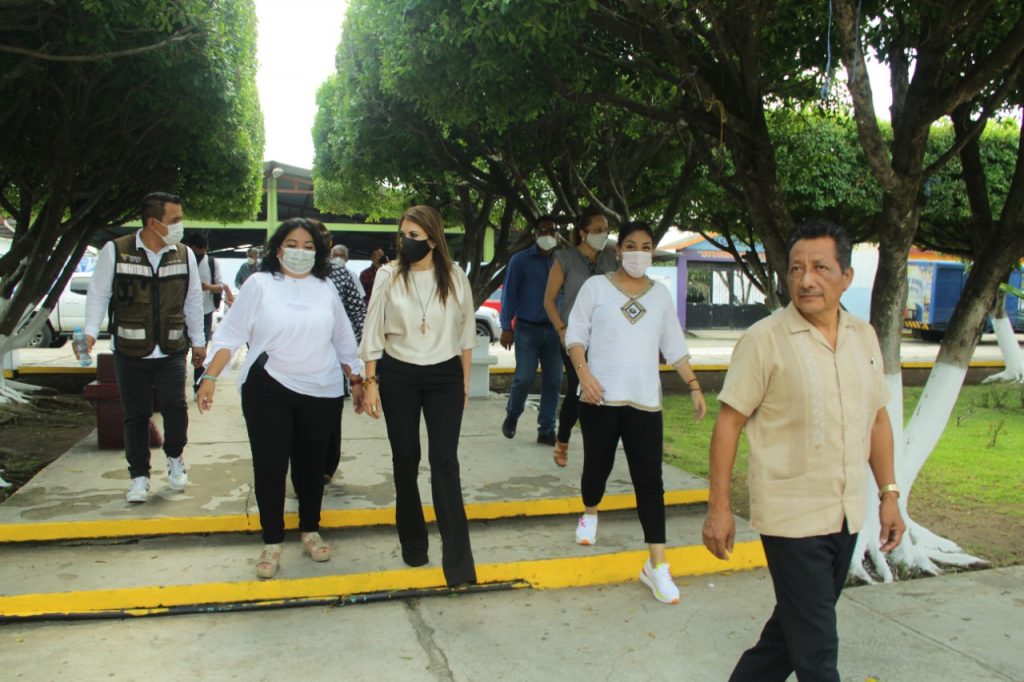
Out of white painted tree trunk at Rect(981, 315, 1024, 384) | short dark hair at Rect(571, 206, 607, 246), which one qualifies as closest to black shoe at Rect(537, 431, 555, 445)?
short dark hair at Rect(571, 206, 607, 246)

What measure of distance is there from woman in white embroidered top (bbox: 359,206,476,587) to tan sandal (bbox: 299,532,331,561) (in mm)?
451

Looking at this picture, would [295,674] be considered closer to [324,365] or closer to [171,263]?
[324,365]

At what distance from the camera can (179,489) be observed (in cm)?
553

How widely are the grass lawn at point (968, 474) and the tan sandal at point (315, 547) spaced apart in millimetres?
2907

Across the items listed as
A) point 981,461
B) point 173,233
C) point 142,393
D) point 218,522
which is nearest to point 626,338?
point 218,522

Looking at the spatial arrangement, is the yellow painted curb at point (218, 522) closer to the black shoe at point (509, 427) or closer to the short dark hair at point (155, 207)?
the short dark hair at point (155, 207)

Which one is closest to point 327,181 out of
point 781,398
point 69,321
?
point 69,321

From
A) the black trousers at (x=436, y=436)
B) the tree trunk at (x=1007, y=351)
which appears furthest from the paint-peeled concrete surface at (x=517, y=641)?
the tree trunk at (x=1007, y=351)

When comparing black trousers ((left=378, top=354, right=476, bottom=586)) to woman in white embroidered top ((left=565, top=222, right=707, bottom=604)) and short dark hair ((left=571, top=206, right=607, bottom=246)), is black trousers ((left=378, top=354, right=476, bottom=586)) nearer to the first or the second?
woman in white embroidered top ((left=565, top=222, right=707, bottom=604))

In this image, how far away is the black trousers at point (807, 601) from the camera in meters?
2.53

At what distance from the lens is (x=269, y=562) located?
4211 millimetres

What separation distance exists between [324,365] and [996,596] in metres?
3.67

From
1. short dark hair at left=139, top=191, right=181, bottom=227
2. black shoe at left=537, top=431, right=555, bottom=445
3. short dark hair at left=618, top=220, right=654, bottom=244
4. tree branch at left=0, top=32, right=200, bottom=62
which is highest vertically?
tree branch at left=0, top=32, right=200, bottom=62

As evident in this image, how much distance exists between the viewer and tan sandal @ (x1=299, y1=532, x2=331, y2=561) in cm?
444
